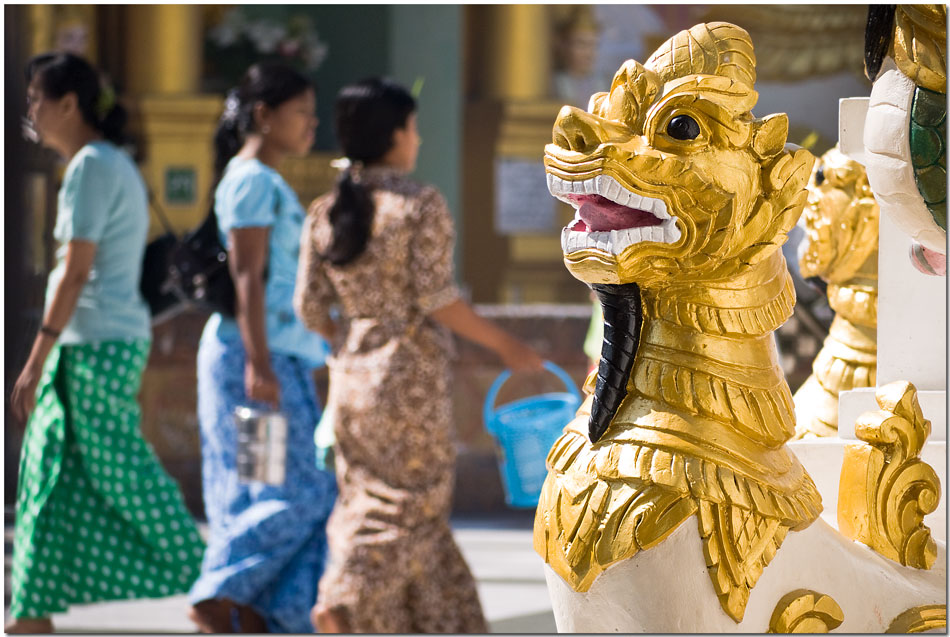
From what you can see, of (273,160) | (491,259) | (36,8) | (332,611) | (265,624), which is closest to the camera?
(332,611)

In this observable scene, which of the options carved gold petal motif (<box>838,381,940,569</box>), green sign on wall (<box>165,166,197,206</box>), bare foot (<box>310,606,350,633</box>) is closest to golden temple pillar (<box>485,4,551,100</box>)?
green sign on wall (<box>165,166,197,206</box>)

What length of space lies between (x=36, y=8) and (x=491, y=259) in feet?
9.45

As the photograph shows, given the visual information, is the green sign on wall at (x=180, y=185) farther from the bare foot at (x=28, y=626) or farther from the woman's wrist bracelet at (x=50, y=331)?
the bare foot at (x=28, y=626)

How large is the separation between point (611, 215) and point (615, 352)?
0.14 metres

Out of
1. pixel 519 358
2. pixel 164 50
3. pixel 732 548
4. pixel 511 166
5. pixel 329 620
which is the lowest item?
pixel 329 620

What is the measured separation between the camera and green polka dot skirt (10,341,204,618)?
3.55 metres

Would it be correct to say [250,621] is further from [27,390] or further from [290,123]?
[290,123]

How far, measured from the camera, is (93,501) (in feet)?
11.9

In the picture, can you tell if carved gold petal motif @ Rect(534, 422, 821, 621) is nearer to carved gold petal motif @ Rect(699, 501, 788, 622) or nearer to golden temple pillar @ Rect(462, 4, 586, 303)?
carved gold petal motif @ Rect(699, 501, 788, 622)

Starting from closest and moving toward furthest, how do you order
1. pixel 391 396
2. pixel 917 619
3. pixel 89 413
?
pixel 917 619, pixel 391 396, pixel 89 413

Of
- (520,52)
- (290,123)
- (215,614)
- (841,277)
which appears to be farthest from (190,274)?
(520,52)

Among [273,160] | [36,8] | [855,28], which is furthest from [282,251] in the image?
[855,28]

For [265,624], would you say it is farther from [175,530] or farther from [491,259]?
[491,259]

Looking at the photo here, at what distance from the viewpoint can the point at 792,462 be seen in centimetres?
138
